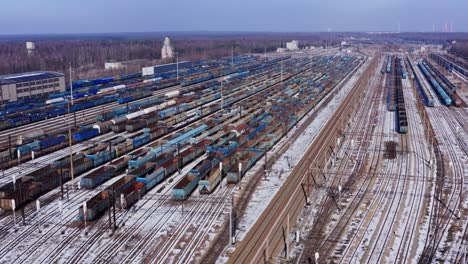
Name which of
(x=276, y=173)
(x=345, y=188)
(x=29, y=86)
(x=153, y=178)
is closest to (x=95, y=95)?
(x=29, y=86)

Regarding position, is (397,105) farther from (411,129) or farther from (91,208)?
(91,208)

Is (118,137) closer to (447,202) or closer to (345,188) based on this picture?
(345,188)

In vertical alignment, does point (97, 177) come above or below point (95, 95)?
below

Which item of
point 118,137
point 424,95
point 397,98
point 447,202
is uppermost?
point 397,98

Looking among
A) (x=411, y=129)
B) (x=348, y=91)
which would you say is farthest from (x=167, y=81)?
(x=411, y=129)

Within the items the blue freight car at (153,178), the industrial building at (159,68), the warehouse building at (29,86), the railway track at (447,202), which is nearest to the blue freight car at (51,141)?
the blue freight car at (153,178)

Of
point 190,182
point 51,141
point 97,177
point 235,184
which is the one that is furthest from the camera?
point 51,141

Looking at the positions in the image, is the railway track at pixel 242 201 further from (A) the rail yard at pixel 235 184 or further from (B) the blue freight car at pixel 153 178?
(B) the blue freight car at pixel 153 178
